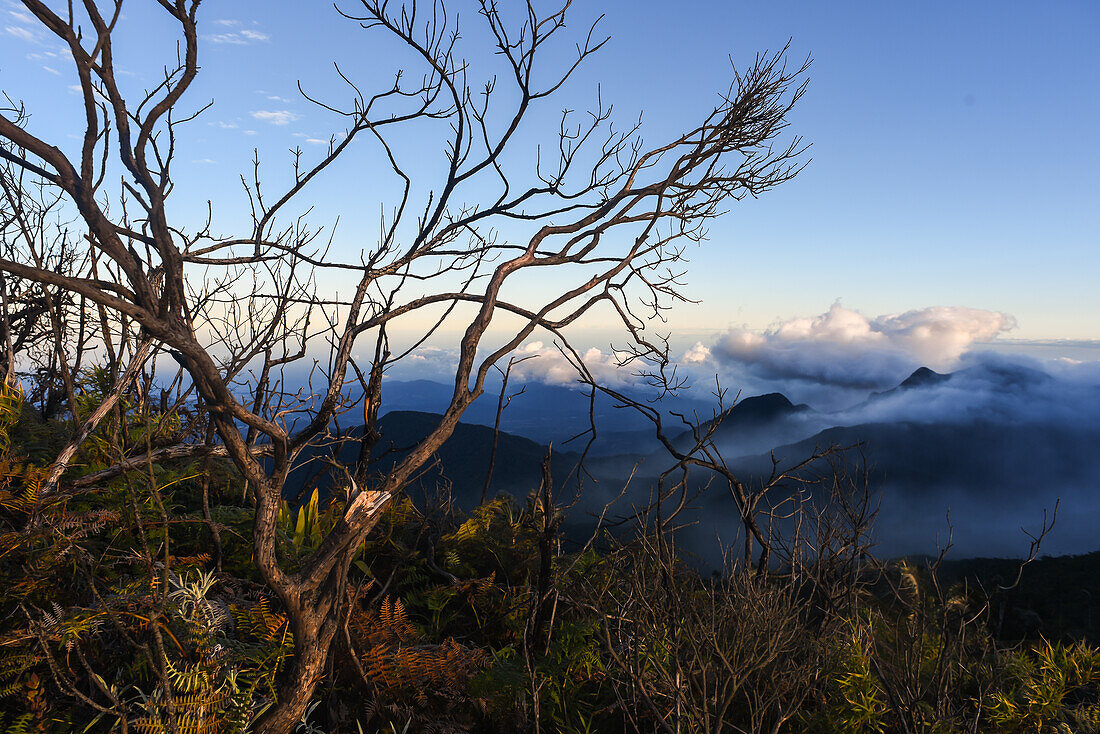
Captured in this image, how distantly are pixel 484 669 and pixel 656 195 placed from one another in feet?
11.3

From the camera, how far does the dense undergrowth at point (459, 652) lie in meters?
2.62

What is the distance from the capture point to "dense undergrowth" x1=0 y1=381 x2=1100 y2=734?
8.60 ft

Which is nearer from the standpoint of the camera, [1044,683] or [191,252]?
[191,252]

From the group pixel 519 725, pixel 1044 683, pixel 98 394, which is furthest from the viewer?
pixel 98 394

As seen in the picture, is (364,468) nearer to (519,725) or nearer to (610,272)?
(519,725)

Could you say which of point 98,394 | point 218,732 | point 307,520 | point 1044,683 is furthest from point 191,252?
point 1044,683

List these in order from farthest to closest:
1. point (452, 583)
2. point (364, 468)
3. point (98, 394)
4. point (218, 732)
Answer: point (452, 583)
point (98, 394)
point (364, 468)
point (218, 732)

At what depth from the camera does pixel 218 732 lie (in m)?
2.58

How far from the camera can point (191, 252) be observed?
3053 mm

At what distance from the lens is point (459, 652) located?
375cm

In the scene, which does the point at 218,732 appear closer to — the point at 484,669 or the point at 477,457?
the point at 484,669

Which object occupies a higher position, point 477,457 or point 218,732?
point 218,732

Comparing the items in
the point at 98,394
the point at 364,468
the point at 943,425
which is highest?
the point at 98,394

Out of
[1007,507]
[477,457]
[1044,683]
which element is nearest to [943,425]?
[1007,507]
